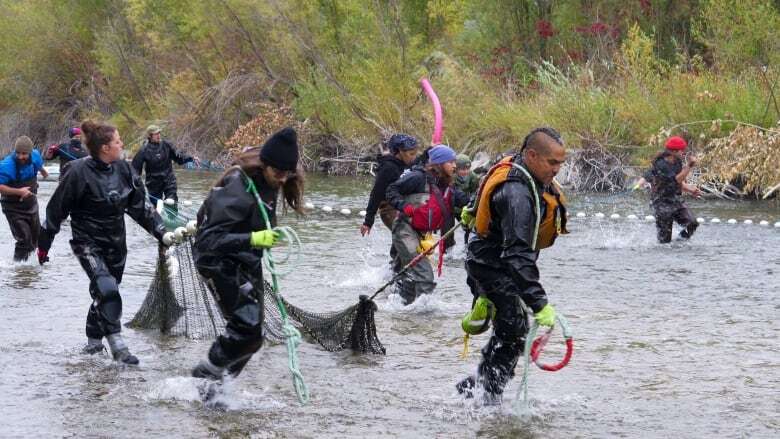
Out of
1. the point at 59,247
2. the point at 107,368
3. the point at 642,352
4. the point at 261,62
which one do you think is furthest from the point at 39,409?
the point at 261,62

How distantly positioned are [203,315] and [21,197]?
5.27 metres

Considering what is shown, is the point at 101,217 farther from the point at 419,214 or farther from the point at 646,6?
the point at 646,6

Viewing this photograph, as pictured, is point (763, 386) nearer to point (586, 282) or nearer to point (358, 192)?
point (586, 282)

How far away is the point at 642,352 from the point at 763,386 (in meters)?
1.25

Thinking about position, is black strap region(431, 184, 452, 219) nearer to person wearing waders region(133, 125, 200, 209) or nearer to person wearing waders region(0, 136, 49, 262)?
person wearing waders region(0, 136, 49, 262)

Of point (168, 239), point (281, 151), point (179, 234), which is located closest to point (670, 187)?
point (179, 234)

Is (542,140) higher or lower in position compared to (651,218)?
higher

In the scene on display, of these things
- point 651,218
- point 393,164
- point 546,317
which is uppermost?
point 393,164

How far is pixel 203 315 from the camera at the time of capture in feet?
29.1

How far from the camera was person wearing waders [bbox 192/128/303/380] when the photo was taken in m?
6.43

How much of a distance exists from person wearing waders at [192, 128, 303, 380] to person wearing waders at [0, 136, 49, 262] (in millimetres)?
7186

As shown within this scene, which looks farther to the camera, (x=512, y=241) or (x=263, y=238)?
(x=263, y=238)

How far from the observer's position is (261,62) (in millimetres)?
36312

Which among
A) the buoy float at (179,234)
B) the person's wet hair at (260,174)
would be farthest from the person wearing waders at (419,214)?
the person's wet hair at (260,174)
